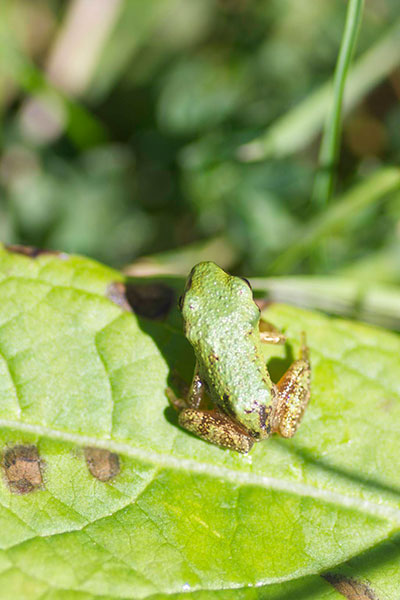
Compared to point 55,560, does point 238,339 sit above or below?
above

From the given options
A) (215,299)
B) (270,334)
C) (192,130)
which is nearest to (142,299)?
(215,299)

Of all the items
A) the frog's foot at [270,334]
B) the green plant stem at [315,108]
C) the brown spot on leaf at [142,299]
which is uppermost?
the green plant stem at [315,108]

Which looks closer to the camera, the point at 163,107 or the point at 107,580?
the point at 107,580

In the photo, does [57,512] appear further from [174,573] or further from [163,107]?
[163,107]

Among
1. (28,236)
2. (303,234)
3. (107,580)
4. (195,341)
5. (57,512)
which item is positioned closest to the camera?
(107,580)

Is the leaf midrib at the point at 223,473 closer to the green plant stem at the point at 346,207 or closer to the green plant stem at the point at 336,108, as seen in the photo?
the green plant stem at the point at 346,207

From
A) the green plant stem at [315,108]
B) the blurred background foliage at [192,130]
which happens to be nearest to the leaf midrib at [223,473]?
the blurred background foliage at [192,130]

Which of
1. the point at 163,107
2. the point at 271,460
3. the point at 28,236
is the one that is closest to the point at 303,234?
the point at 271,460

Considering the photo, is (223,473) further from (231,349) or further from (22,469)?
(22,469)
